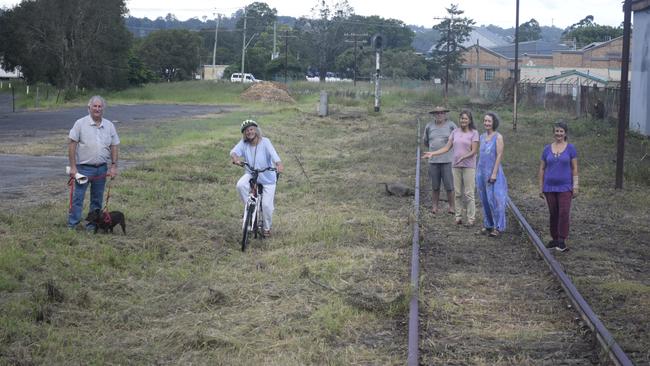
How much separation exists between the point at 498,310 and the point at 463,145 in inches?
202

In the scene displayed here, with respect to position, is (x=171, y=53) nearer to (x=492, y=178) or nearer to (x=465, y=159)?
(x=465, y=159)

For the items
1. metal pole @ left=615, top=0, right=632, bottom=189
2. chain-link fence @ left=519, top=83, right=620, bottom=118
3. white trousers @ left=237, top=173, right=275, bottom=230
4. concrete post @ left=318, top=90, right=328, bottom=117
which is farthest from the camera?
concrete post @ left=318, top=90, right=328, bottom=117

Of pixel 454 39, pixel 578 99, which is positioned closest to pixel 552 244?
pixel 578 99

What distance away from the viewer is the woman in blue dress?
12.3m

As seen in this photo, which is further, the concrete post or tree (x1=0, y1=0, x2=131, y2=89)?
tree (x1=0, y1=0, x2=131, y2=89)

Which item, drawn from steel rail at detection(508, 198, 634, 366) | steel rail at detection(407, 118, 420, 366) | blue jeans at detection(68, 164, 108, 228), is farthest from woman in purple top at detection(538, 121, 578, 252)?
blue jeans at detection(68, 164, 108, 228)

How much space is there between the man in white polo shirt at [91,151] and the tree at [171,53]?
9998cm

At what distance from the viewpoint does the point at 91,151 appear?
1130 cm

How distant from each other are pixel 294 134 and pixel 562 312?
81.7 feet

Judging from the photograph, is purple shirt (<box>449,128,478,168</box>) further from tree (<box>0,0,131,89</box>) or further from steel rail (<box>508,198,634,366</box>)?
tree (<box>0,0,131,89</box>)

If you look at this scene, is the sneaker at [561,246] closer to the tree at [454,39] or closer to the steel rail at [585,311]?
the steel rail at [585,311]

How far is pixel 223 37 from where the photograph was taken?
492ft

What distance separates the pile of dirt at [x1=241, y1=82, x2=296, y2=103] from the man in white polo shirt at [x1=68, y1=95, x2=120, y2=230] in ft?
196

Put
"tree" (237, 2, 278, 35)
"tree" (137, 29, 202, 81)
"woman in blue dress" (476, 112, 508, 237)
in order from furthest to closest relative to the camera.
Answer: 1. "tree" (237, 2, 278, 35)
2. "tree" (137, 29, 202, 81)
3. "woman in blue dress" (476, 112, 508, 237)
